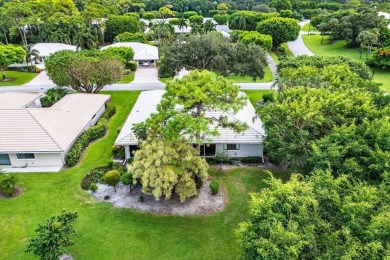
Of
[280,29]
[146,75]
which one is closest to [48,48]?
[146,75]

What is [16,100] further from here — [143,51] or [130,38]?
[130,38]

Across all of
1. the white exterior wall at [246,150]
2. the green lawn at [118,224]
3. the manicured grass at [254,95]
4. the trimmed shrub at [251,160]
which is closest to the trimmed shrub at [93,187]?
the green lawn at [118,224]

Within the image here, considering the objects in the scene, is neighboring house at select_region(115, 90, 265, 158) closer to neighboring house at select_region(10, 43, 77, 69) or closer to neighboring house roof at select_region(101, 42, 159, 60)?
neighboring house roof at select_region(101, 42, 159, 60)

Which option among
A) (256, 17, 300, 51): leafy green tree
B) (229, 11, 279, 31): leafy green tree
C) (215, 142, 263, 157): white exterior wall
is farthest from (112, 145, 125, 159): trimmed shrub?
(229, 11, 279, 31): leafy green tree

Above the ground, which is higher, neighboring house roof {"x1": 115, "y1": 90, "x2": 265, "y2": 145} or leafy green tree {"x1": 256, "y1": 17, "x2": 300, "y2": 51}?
leafy green tree {"x1": 256, "y1": 17, "x2": 300, "y2": 51}

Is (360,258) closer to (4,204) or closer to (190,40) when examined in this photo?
(4,204)

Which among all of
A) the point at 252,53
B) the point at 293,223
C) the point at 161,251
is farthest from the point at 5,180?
the point at 252,53
